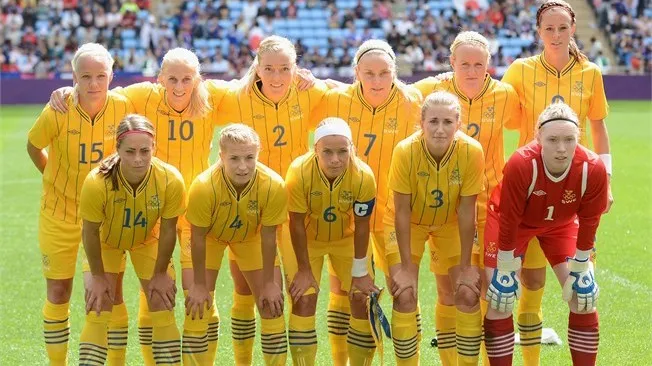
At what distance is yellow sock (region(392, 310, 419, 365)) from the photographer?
18.8 ft

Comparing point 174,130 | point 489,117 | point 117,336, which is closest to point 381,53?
point 489,117

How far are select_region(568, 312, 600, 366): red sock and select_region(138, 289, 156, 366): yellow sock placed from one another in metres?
2.48

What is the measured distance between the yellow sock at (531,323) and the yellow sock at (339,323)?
106 cm

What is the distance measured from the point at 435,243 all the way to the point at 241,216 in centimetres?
117

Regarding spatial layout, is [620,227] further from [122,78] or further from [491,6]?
[491,6]

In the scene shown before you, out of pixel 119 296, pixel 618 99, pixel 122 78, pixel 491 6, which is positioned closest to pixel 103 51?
pixel 119 296

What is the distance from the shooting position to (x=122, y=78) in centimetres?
2405

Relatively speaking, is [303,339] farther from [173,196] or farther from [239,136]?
[239,136]

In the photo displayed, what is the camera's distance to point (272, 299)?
5.73 metres

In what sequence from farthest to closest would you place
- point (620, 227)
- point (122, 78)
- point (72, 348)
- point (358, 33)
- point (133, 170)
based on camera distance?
point (358, 33)
point (122, 78)
point (620, 227)
point (72, 348)
point (133, 170)

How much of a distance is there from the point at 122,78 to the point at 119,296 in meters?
18.6

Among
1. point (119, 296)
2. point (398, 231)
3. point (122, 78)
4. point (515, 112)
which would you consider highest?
point (515, 112)

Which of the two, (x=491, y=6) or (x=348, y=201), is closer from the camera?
(x=348, y=201)

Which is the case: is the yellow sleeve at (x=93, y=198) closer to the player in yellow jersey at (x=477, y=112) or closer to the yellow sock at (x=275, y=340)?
the yellow sock at (x=275, y=340)
